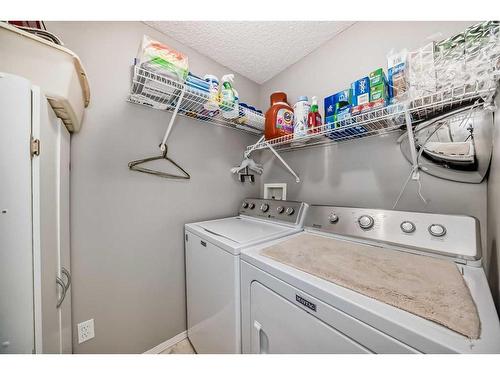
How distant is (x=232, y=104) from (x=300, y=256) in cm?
122

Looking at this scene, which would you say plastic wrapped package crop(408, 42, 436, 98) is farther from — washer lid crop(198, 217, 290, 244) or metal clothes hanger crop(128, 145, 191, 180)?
metal clothes hanger crop(128, 145, 191, 180)

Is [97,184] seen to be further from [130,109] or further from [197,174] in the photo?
[197,174]

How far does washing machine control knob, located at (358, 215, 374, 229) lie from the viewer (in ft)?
3.56

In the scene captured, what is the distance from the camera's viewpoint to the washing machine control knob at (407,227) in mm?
960

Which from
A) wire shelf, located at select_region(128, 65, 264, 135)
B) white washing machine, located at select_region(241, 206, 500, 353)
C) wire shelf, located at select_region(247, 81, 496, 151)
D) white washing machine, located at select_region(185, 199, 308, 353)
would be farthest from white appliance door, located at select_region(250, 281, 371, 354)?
wire shelf, located at select_region(128, 65, 264, 135)

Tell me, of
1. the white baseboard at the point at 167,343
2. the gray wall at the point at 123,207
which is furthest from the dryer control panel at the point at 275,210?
the white baseboard at the point at 167,343

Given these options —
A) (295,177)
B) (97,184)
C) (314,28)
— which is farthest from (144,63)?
(295,177)

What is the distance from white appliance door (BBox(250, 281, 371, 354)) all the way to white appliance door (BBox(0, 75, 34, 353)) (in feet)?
2.70

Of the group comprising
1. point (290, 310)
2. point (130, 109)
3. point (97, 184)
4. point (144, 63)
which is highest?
point (144, 63)

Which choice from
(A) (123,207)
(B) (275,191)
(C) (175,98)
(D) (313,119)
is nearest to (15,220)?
(A) (123,207)

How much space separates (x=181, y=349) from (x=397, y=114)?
228cm

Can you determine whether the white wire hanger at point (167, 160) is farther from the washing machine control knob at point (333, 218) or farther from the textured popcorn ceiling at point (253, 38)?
the washing machine control knob at point (333, 218)

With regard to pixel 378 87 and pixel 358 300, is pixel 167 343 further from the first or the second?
pixel 378 87

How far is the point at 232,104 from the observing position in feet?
4.76
